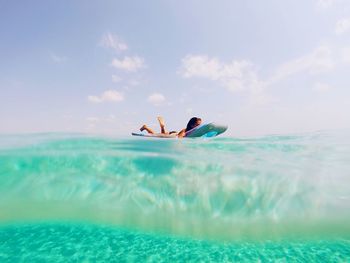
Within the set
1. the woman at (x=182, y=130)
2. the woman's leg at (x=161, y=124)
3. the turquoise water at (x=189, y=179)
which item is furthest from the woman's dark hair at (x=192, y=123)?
the woman's leg at (x=161, y=124)

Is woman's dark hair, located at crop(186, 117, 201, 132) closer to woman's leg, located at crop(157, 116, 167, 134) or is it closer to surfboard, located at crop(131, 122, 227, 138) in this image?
surfboard, located at crop(131, 122, 227, 138)

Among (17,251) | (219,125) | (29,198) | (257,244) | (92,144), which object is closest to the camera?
(17,251)

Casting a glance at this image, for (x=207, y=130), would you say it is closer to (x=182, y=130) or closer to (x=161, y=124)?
(x=182, y=130)

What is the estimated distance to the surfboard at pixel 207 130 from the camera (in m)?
13.1

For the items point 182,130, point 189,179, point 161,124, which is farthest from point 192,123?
point 189,179

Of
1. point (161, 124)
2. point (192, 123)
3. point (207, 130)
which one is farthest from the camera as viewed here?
point (192, 123)

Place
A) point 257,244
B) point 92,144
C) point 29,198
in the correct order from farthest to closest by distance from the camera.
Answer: point 29,198
point 92,144
point 257,244

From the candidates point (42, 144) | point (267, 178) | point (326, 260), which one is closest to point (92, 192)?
point (42, 144)

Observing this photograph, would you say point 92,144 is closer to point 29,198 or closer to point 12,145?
point 12,145

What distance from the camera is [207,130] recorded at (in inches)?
523

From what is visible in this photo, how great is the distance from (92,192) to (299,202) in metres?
12.9

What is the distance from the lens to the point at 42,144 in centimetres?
1434

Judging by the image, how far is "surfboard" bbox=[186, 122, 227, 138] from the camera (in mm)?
13102

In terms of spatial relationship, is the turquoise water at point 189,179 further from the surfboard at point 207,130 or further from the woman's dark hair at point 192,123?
the woman's dark hair at point 192,123
